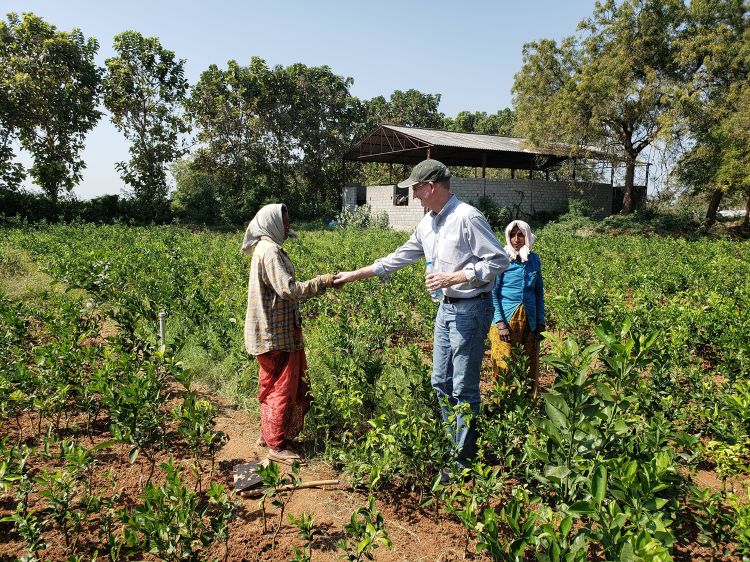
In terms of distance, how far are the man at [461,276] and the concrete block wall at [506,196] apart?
721 inches

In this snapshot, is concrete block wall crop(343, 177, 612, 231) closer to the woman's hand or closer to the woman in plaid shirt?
the woman's hand

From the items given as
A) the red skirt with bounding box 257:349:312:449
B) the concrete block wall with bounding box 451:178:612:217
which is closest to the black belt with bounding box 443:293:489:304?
the red skirt with bounding box 257:349:312:449

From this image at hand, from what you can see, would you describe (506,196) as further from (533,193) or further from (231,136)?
(231,136)

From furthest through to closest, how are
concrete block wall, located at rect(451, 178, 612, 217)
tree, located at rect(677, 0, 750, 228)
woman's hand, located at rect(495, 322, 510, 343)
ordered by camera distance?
concrete block wall, located at rect(451, 178, 612, 217)
tree, located at rect(677, 0, 750, 228)
woman's hand, located at rect(495, 322, 510, 343)

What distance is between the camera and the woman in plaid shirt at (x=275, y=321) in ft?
10.6

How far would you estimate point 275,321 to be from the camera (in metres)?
3.32

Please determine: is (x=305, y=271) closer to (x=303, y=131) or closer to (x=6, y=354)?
(x=6, y=354)

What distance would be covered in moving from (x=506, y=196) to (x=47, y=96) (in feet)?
71.3

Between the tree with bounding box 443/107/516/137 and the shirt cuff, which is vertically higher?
the tree with bounding box 443/107/516/137

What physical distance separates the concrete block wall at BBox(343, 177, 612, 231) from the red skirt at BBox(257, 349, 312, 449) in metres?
18.2

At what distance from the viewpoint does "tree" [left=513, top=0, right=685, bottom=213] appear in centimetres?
1842

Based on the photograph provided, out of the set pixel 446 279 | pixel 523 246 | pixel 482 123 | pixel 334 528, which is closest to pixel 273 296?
pixel 446 279

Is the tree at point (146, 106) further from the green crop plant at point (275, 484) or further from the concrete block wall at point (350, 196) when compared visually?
the green crop plant at point (275, 484)

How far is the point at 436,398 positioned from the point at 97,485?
228cm
